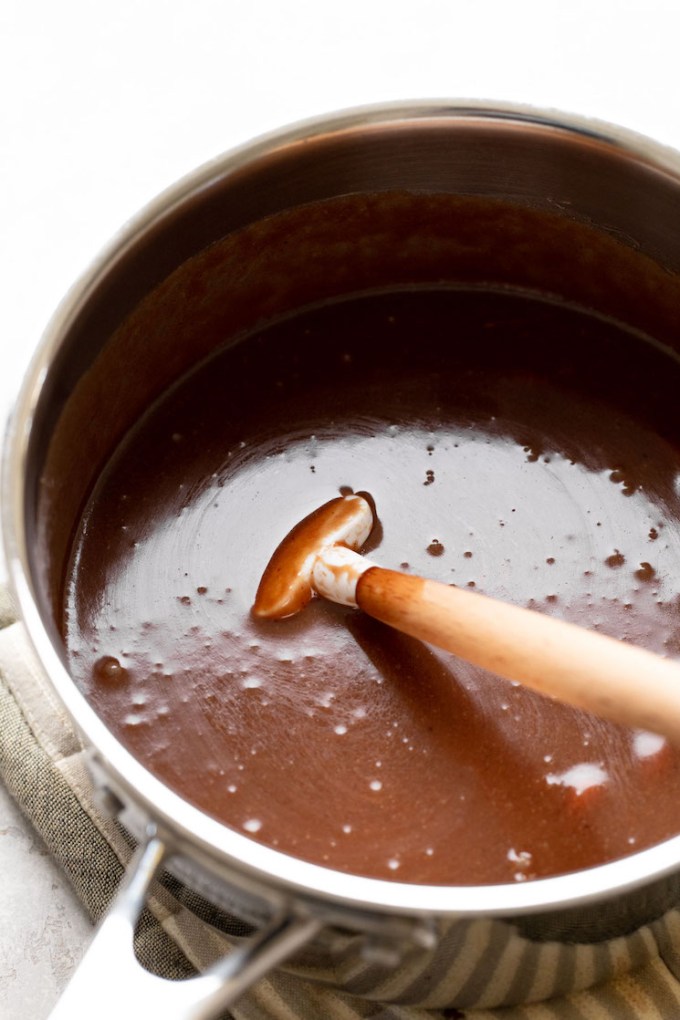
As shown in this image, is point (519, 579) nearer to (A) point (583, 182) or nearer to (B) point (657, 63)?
(A) point (583, 182)

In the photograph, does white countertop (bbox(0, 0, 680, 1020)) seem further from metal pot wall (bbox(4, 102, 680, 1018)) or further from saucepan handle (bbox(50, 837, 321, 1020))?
saucepan handle (bbox(50, 837, 321, 1020))

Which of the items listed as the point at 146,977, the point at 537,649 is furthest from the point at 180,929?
the point at 537,649

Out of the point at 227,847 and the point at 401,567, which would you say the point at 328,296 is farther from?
the point at 227,847

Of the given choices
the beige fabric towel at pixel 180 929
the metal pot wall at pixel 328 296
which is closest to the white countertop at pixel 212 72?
the metal pot wall at pixel 328 296

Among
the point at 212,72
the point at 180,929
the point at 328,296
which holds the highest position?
the point at 212,72

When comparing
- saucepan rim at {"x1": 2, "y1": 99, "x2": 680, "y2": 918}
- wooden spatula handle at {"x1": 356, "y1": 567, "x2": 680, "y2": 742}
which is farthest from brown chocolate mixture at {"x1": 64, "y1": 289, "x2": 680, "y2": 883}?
saucepan rim at {"x1": 2, "y1": 99, "x2": 680, "y2": 918}
